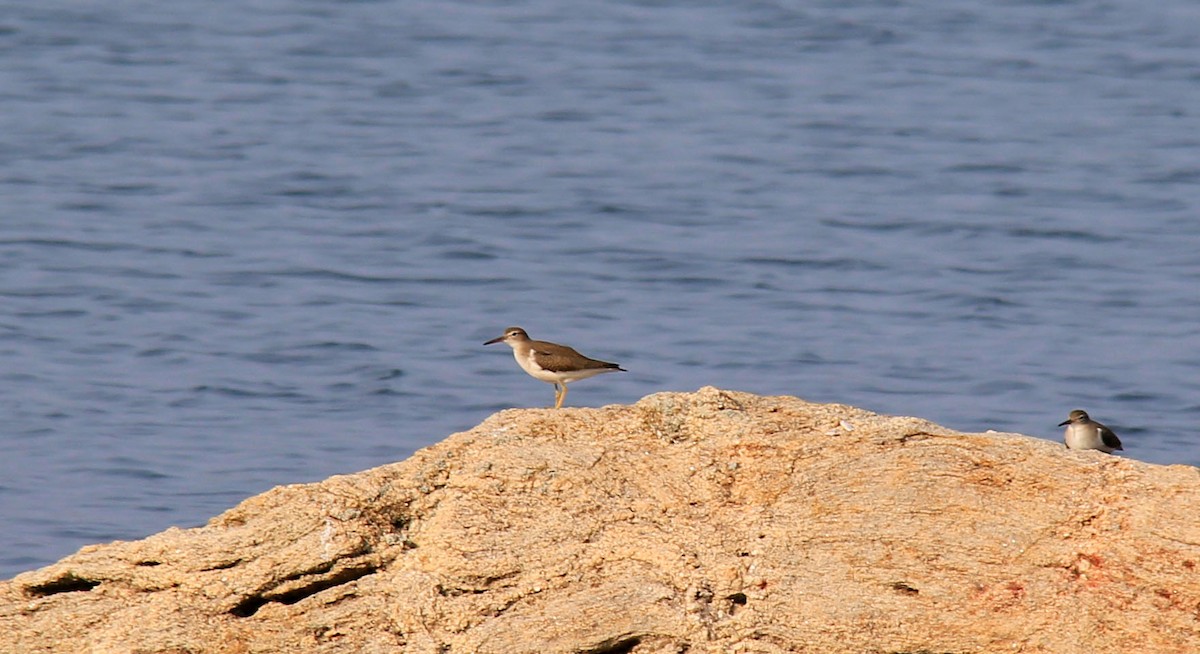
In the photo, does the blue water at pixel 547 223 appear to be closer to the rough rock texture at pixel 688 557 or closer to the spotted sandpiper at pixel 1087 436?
the spotted sandpiper at pixel 1087 436

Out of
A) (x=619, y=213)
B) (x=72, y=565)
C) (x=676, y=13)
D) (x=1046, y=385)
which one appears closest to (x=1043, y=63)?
(x=676, y=13)

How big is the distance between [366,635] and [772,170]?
19.4m

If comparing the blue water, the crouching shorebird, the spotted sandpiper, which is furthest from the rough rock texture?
the blue water

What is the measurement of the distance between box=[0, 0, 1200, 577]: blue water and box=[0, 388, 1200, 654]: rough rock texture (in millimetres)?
5271

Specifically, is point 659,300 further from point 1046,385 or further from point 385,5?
point 385,5

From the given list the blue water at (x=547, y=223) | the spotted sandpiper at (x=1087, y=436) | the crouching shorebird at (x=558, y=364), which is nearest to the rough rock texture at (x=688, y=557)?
the crouching shorebird at (x=558, y=364)

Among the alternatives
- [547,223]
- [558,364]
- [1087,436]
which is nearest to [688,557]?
[558,364]

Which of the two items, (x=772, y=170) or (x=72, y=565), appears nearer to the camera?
(x=72, y=565)

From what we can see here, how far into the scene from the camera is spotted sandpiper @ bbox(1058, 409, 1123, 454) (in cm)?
1073

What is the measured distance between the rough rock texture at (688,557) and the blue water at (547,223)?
5.27 metres

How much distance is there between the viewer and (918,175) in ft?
83.0

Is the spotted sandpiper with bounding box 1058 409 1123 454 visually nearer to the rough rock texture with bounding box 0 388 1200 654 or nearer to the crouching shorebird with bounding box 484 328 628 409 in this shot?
the crouching shorebird with bounding box 484 328 628 409

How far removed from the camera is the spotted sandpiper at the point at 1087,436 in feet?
35.2

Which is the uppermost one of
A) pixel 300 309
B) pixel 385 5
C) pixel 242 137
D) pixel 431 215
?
pixel 385 5
